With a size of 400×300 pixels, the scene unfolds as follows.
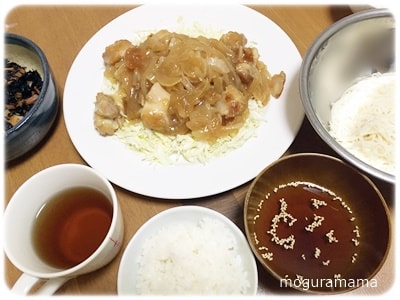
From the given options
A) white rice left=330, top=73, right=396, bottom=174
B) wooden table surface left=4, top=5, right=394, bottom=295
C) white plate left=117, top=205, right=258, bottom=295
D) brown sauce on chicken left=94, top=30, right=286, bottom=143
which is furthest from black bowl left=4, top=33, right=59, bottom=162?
white rice left=330, top=73, right=396, bottom=174

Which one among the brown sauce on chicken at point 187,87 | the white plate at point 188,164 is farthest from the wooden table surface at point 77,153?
the brown sauce on chicken at point 187,87

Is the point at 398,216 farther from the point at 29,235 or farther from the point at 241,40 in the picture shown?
A: the point at 29,235

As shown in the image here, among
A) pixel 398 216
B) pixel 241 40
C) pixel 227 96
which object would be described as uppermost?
pixel 241 40

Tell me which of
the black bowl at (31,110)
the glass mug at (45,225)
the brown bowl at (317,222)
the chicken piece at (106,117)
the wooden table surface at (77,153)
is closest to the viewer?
the glass mug at (45,225)

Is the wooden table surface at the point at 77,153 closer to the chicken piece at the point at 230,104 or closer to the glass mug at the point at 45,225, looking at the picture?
the glass mug at the point at 45,225

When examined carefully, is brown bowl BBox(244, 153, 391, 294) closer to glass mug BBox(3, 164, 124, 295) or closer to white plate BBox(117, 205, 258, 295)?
white plate BBox(117, 205, 258, 295)

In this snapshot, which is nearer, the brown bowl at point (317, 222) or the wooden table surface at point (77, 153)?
the brown bowl at point (317, 222)

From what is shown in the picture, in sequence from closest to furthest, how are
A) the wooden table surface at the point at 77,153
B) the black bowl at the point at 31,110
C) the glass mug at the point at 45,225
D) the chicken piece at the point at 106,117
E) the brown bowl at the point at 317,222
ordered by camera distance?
the glass mug at the point at 45,225 < the brown bowl at the point at 317,222 < the wooden table surface at the point at 77,153 < the black bowl at the point at 31,110 < the chicken piece at the point at 106,117

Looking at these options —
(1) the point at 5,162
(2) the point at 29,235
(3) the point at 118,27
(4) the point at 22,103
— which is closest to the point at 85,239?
(2) the point at 29,235
